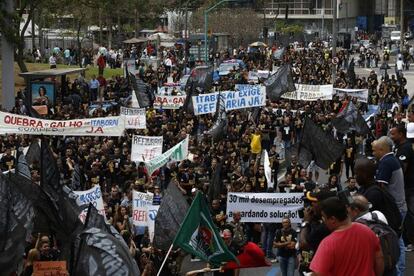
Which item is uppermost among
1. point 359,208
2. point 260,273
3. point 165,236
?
point 359,208

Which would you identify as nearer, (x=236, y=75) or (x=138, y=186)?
(x=138, y=186)

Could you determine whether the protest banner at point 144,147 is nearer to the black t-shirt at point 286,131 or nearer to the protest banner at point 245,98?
the protest banner at point 245,98

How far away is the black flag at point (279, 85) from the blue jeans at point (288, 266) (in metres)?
16.9

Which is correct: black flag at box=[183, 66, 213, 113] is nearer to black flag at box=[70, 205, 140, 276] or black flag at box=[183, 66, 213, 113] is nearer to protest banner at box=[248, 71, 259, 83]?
protest banner at box=[248, 71, 259, 83]

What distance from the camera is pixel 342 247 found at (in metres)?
6.54

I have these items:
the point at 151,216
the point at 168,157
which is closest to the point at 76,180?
the point at 168,157

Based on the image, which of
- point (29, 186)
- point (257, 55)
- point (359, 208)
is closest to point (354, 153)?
point (29, 186)

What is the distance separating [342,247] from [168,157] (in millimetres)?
12394

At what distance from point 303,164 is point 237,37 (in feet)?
191

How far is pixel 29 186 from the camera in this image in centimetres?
1359

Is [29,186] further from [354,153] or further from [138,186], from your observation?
[354,153]

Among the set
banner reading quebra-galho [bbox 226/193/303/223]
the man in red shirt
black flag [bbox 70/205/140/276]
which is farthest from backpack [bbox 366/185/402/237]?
banner reading quebra-galho [bbox 226/193/303/223]

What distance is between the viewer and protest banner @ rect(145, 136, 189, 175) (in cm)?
1859

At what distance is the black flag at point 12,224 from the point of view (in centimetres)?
965
